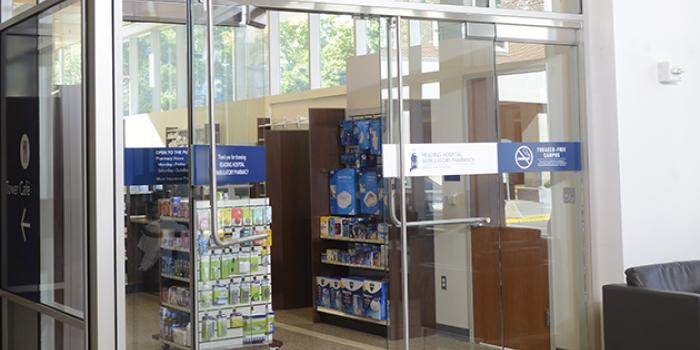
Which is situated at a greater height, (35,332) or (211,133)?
(211,133)

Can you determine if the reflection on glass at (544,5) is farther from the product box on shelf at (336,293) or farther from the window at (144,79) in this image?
the product box on shelf at (336,293)

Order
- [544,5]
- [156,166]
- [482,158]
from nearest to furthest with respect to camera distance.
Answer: [156,166], [482,158], [544,5]

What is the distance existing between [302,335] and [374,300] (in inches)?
69.2

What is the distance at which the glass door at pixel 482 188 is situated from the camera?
5316 millimetres

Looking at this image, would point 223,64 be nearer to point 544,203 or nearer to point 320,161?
point 544,203

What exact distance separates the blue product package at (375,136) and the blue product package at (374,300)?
3.61 feet

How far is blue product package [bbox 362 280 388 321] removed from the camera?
21.1 ft

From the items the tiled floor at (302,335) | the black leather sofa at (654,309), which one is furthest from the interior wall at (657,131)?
the tiled floor at (302,335)

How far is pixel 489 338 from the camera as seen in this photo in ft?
18.3

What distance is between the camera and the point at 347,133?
26.7ft

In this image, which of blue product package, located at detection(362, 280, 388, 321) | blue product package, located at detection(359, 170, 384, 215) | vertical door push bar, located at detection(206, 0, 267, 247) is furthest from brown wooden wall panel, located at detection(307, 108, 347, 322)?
vertical door push bar, located at detection(206, 0, 267, 247)

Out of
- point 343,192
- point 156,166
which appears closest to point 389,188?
point 156,166

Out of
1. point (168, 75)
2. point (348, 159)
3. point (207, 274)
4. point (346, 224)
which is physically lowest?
point (207, 274)

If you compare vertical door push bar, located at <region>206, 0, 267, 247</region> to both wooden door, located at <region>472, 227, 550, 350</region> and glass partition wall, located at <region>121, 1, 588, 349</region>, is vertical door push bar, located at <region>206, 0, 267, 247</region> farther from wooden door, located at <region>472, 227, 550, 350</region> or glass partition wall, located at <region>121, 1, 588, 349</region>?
wooden door, located at <region>472, 227, 550, 350</region>
